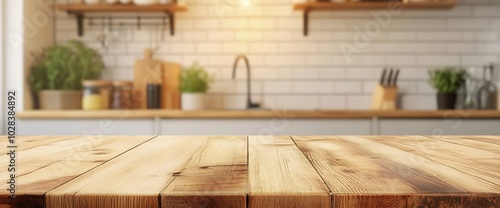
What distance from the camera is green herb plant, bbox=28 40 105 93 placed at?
2.94m

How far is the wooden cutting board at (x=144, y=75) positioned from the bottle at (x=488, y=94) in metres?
1.98

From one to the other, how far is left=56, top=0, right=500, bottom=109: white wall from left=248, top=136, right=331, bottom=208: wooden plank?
2.30 m

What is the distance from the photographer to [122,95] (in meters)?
3.08

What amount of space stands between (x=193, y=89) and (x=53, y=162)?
2185 mm

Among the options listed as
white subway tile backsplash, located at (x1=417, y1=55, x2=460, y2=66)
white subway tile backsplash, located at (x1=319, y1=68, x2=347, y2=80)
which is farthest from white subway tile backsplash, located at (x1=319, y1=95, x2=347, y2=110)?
Result: white subway tile backsplash, located at (x1=417, y1=55, x2=460, y2=66)

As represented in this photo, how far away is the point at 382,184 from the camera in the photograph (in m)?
0.60

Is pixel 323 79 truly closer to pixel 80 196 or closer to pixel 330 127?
pixel 330 127

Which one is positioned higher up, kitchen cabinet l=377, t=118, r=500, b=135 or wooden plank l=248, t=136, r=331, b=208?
wooden plank l=248, t=136, r=331, b=208

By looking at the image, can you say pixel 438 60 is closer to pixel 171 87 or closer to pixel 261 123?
pixel 261 123

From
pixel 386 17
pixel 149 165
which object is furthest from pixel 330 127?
pixel 149 165

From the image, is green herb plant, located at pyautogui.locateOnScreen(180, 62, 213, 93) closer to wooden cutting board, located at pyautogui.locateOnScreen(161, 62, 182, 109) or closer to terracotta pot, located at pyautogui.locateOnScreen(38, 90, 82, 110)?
wooden cutting board, located at pyautogui.locateOnScreen(161, 62, 182, 109)

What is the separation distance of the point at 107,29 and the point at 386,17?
1780 millimetres

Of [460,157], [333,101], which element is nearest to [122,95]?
[333,101]

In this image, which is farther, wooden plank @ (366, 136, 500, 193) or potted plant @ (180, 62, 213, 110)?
potted plant @ (180, 62, 213, 110)
